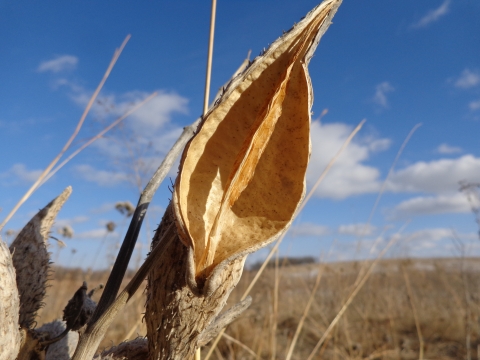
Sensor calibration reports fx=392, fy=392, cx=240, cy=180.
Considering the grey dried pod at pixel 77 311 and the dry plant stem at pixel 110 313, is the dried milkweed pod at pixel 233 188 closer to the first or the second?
the dry plant stem at pixel 110 313

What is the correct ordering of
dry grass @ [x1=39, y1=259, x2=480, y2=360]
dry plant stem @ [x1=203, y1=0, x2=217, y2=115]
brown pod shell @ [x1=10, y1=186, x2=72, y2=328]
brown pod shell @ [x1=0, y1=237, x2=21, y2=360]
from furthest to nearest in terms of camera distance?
dry grass @ [x1=39, y1=259, x2=480, y2=360]
dry plant stem @ [x1=203, y1=0, x2=217, y2=115]
brown pod shell @ [x1=10, y1=186, x2=72, y2=328]
brown pod shell @ [x1=0, y1=237, x2=21, y2=360]

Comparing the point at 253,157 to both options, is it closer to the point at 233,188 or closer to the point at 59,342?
the point at 233,188

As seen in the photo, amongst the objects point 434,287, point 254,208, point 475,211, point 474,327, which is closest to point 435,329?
point 474,327

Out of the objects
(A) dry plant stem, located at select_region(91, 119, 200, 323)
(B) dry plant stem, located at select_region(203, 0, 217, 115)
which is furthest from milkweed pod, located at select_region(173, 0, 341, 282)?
(B) dry plant stem, located at select_region(203, 0, 217, 115)

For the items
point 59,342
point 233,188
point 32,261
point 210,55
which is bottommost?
point 59,342

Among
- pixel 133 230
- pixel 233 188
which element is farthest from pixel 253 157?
pixel 133 230

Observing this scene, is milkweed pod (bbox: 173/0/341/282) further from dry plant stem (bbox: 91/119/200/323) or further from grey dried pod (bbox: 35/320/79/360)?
grey dried pod (bbox: 35/320/79/360)
